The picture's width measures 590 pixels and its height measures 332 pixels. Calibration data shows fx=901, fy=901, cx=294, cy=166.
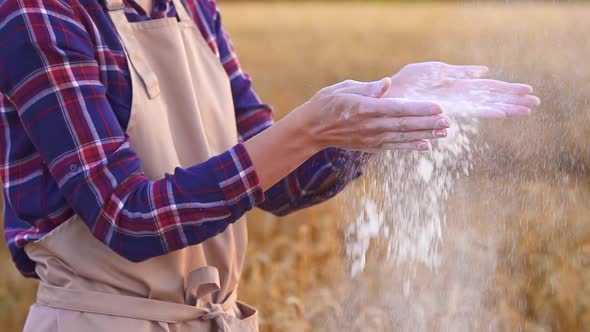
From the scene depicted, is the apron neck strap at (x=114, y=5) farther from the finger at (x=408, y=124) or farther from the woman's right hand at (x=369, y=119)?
the finger at (x=408, y=124)

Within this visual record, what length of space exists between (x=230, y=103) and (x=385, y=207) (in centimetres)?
35

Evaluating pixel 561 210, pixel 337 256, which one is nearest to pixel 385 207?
pixel 561 210

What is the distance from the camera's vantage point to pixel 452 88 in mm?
1565

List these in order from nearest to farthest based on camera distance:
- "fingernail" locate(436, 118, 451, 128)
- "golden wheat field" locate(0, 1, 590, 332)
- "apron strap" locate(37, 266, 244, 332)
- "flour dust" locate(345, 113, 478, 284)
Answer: "fingernail" locate(436, 118, 451, 128) → "apron strap" locate(37, 266, 244, 332) → "flour dust" locate(345, 113, 478, 284) → "golden wheat field" locate(0, 1, 590, 332)

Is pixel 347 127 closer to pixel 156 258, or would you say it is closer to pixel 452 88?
pixel 452 88

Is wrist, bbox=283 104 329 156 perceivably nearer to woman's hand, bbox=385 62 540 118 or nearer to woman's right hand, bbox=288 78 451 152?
woman's right hand, bbox=288 78 451 152

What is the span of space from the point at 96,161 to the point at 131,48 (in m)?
0.23

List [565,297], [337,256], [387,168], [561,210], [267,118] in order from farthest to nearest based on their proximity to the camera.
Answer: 1. [337,256]
2. [565,297]
3. [561,210]
4. [267,118]
5. [387,168]

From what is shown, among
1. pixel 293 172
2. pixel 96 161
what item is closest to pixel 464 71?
pixel 293 172

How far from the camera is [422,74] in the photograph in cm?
155

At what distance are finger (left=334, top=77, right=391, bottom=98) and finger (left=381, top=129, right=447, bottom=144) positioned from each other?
63 mm

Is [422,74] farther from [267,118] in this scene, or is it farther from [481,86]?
[267,118]

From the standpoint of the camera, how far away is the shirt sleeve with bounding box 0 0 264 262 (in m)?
1.36

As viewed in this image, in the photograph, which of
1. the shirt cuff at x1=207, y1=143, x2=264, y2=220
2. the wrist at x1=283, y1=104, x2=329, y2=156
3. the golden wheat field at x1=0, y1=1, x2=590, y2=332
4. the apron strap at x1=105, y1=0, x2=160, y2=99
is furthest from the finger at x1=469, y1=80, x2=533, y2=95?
the apron strap at x1=105, y1=0, x2=160, y2=99
